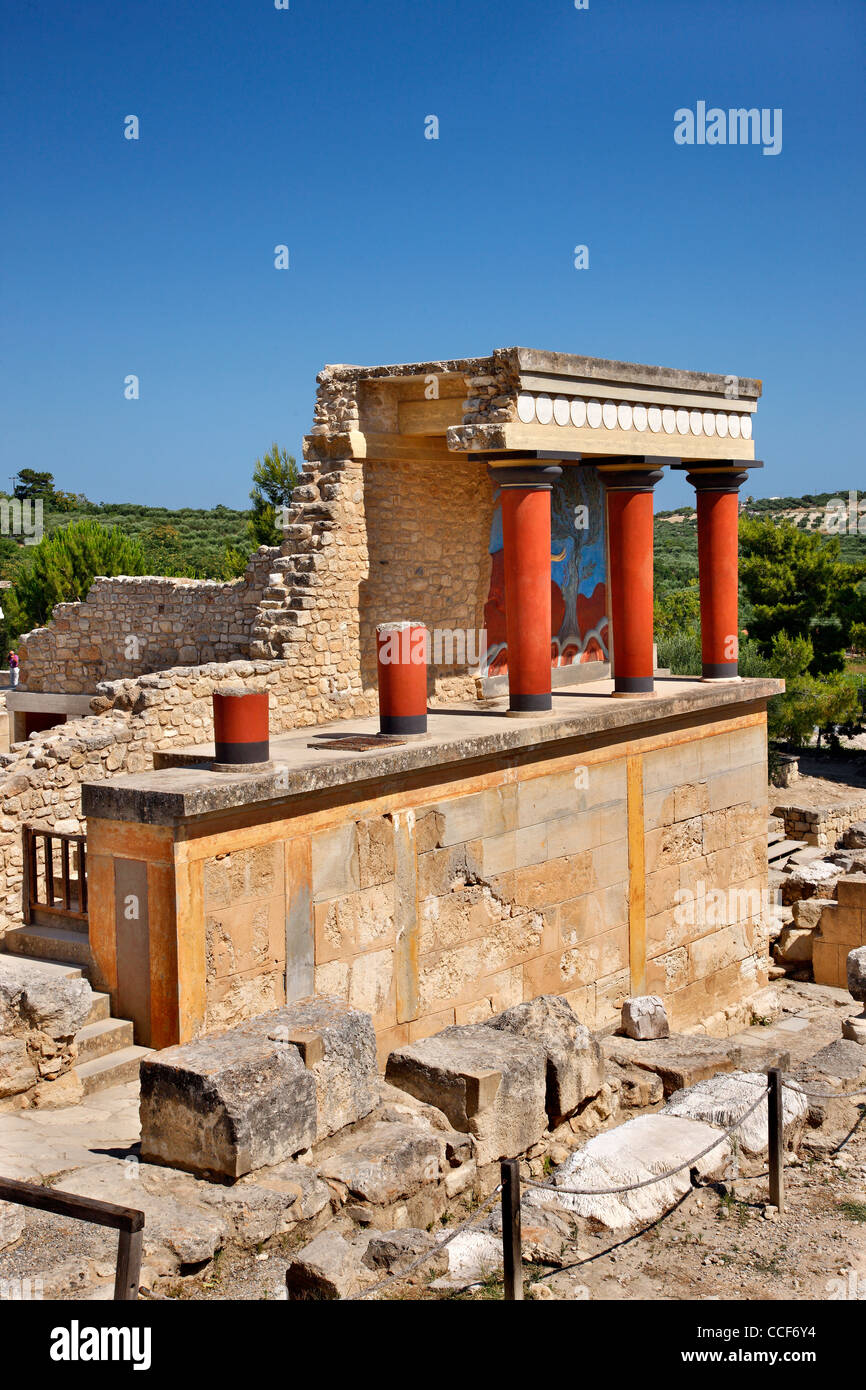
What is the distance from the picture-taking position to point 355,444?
12.3m

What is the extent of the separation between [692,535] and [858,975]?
3303 inches

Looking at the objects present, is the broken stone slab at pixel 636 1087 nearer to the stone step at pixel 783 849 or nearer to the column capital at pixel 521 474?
the column capital at pixel 521 474

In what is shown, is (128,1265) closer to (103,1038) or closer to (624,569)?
Answer: (103,1038)

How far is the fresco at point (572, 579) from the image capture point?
14.0 meters

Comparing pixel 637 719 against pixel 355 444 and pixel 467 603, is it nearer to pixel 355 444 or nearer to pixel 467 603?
pixel 467 603

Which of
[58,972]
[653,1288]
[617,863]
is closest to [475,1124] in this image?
[653,1288]

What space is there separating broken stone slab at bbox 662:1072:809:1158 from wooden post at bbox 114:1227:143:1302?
13.4 feet

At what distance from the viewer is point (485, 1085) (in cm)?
727

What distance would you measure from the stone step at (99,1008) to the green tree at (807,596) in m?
29.4

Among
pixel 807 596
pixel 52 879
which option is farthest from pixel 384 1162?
pixel 807 596

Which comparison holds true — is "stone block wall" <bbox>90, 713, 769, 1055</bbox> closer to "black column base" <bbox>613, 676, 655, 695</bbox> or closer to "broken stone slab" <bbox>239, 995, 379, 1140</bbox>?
"black column base" <bbox>613, 676, 655, 695</bbox>

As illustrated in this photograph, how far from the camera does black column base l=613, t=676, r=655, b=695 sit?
43.1 feet

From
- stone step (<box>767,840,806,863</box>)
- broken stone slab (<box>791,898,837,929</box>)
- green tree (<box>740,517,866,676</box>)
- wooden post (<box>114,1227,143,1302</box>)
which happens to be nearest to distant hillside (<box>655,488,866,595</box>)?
green tree (<box>740,517,866,676</box>)
